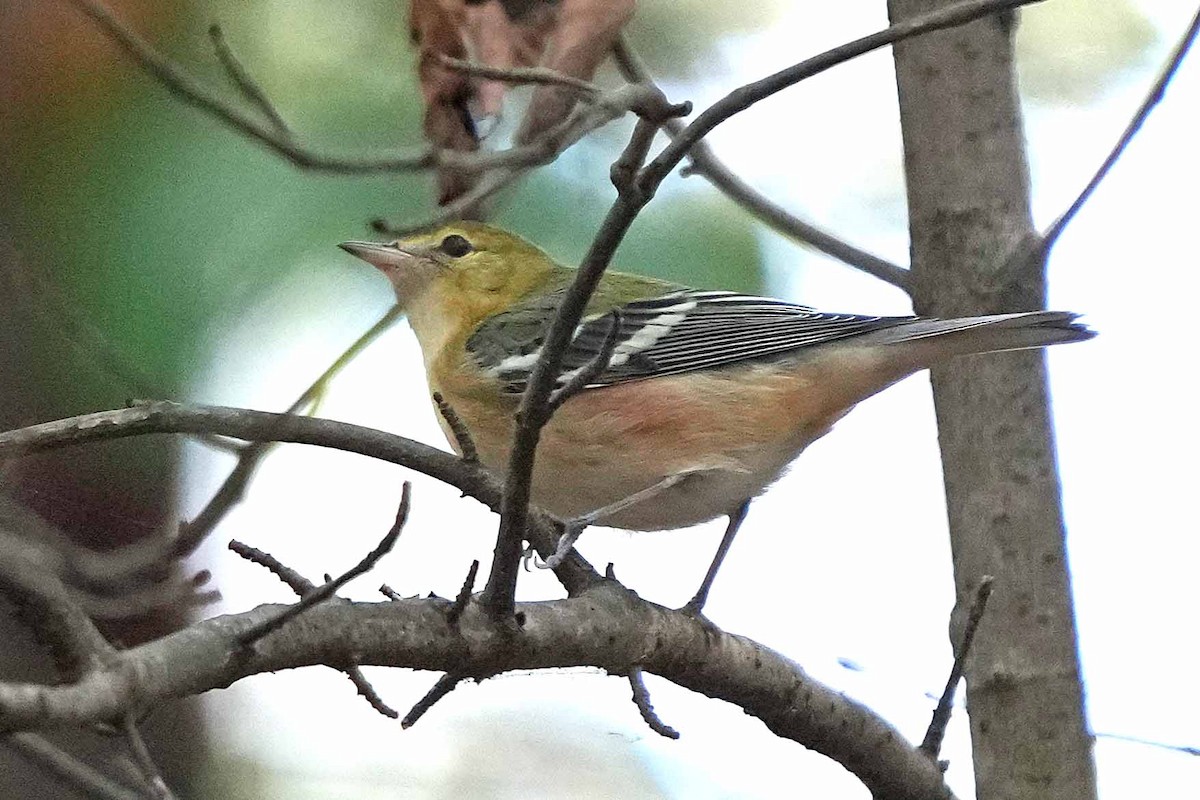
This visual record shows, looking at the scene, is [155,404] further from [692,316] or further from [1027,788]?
[692,316]

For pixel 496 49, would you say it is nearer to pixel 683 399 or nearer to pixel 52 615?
pixel 683 399

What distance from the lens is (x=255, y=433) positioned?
2.30 m

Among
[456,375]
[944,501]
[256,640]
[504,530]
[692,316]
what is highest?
[692,316]

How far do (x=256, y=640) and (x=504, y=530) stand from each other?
497 mm

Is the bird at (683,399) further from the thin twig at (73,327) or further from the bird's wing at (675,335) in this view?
the thin twig at (73,327)

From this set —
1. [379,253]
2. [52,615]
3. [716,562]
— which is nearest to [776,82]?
[52,615]

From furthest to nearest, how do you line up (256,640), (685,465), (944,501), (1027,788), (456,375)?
(456,375) < (685,465) < (944,501) < (1027,788) < (256,640)

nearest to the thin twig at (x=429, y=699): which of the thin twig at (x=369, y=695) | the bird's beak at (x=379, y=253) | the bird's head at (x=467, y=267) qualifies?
the thin twig at (x=369, y=695)

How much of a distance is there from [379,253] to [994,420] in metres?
2.06

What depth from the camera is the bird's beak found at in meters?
4.42

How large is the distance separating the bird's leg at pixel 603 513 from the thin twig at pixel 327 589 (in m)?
1.03

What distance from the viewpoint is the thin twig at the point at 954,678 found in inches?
107

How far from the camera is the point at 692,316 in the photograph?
4371 millimetres

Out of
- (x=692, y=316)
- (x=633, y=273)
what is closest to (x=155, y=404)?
(x=692, y=316)
